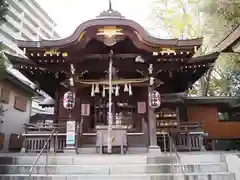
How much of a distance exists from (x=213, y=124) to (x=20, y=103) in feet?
35.0

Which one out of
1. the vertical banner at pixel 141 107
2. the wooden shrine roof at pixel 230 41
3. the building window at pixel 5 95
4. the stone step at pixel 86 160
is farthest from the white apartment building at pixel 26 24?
the wooden shrine roof at pixel 230 41

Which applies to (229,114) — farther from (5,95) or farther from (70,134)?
(5,95)

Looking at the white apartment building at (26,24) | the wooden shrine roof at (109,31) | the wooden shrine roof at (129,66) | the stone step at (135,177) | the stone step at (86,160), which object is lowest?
the stone step at (135,177)

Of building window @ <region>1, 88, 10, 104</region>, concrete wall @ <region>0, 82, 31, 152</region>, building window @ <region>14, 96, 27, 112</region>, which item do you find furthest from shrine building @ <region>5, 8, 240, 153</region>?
building window @ <region>14, 96, 27, 112</region>

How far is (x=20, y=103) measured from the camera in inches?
538

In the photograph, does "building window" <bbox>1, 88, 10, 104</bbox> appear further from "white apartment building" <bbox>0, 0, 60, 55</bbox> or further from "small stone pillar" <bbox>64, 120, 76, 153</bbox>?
"white apartment building" <bbox>0, 0, 60, 55</bbox>

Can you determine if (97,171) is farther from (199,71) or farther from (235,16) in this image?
(235,16)

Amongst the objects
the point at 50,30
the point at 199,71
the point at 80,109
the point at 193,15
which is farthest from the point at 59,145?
the point at 50,30

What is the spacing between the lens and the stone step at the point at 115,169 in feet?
20.3

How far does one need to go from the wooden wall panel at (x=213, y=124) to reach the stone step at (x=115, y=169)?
24.4 feet

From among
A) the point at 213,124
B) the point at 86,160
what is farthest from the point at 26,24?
the point at 86,160

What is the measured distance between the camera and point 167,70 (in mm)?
9531

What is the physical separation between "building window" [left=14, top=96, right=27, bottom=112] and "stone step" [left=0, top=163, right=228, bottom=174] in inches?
288

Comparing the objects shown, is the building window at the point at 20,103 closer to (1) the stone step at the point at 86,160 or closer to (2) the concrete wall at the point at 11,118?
(2) the concrete wall at the point at 11,118
